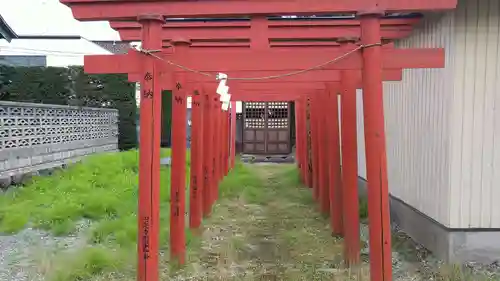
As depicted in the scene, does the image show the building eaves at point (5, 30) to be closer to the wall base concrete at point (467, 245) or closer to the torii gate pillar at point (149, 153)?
the torii gate pillar at point (149, 153)

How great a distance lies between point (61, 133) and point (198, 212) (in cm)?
773

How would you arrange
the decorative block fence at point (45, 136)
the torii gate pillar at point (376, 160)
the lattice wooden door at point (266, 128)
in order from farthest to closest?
the lattice wooden door at point (266, 128)
the decorative block fence at point (45, 136)
the torii gate pillar at point (376, 160)

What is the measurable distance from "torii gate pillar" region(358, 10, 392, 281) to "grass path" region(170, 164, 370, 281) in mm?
1268

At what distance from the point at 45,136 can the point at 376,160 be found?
415 inches

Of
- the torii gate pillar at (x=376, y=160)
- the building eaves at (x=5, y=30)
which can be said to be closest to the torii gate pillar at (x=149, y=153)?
the torii gate pillar at (x=376, y=160)

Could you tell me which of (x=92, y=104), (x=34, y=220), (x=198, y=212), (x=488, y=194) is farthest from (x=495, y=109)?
(x=92, y=104)

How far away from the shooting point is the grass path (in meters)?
5.41

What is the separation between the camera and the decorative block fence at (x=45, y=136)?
34.3 ft

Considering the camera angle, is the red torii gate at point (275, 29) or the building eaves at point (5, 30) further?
the building eaves at point (5, 30)

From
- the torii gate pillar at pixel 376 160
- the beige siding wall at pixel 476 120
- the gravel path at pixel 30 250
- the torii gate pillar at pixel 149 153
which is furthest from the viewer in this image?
the gravel path at pixel 30 250

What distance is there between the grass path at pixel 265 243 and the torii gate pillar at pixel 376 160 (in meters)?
1.27

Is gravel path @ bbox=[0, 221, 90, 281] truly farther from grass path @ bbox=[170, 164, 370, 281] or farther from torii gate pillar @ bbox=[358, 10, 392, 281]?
torii gate pillar @ bbox=[358, 10, 392, 281]

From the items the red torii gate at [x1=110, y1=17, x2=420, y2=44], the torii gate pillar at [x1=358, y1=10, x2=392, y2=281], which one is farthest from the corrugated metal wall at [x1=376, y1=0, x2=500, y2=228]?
the torii gate pillar at [x1=358, y1=10, x2=392, y2=281]

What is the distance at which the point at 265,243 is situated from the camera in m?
6.89
